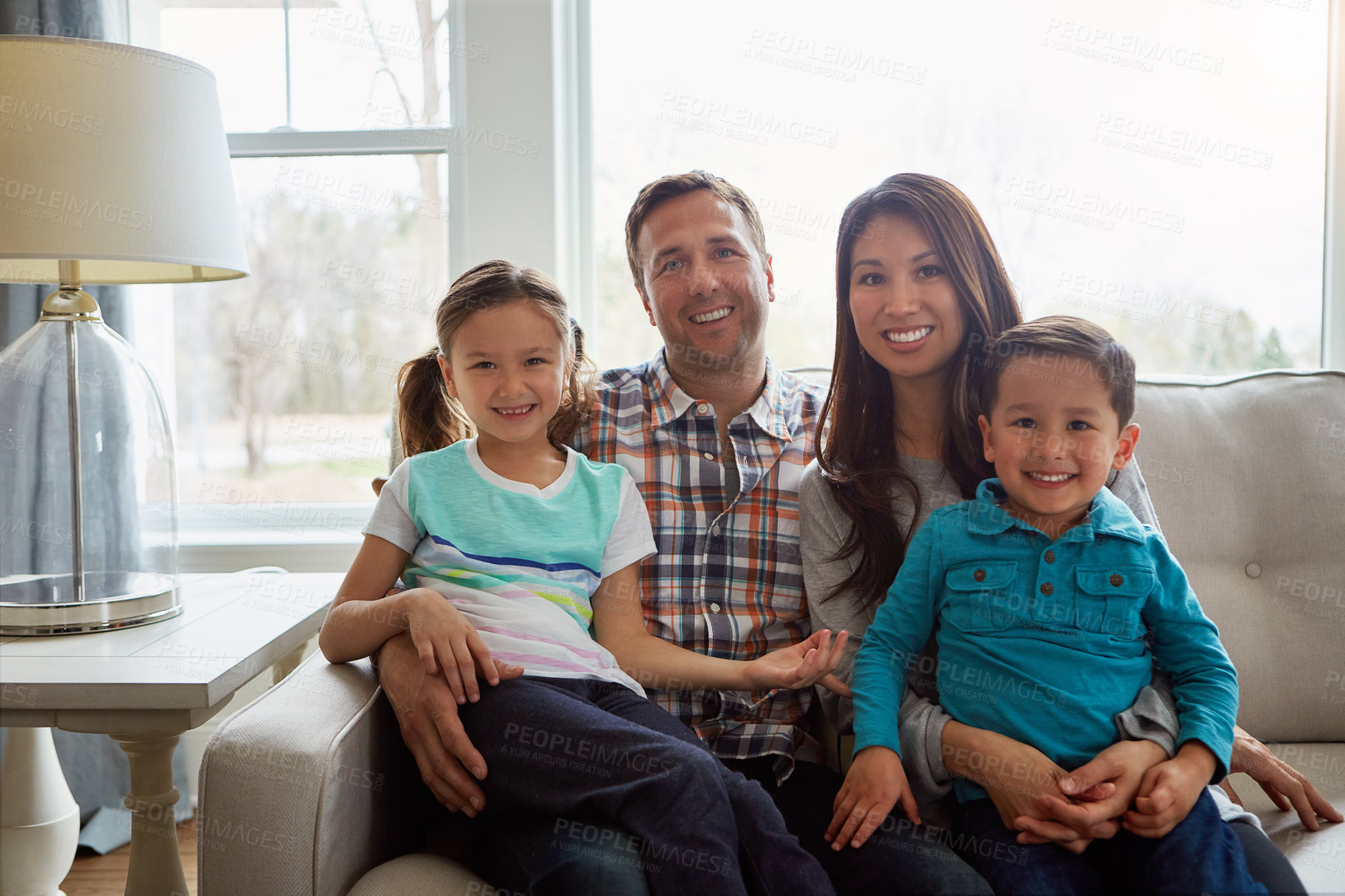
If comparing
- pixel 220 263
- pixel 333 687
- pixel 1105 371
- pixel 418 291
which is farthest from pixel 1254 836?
pixel 418 291

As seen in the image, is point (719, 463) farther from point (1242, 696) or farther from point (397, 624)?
point (1242, 696)

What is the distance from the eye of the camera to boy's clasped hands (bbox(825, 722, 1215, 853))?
3.36ft

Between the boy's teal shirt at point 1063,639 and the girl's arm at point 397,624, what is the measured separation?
0.52 metres

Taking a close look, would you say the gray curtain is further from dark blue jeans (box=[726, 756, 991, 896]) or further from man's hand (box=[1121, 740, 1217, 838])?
man's hand (box=[1121, 740, 1217, 838])

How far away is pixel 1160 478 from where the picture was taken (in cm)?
158

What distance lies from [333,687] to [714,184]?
1.01 metres

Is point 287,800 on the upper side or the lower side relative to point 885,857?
upper

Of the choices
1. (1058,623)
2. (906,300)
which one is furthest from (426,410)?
(1058,623)

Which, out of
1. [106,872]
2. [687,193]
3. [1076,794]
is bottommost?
[106,872]

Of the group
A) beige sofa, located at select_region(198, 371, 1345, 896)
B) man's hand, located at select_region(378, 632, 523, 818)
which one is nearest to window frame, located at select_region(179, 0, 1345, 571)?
beige sofa, located at select_region(198, 371, 1345, 896)

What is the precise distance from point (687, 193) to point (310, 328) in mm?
1295

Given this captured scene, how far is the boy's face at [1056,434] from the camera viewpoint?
1142 millimetres

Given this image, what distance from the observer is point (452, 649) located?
3.71ft

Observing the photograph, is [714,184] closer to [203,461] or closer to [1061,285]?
[1061,285]
